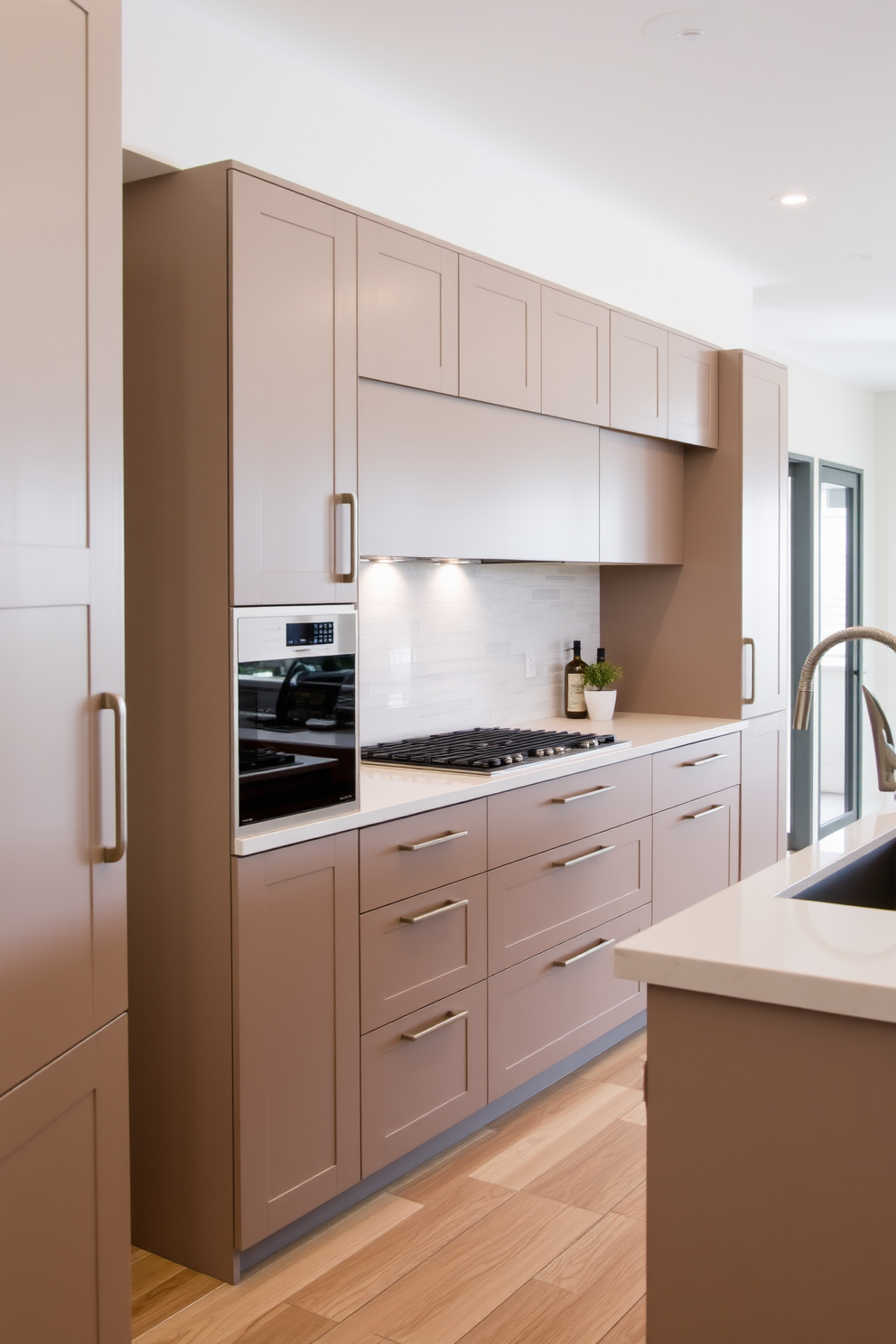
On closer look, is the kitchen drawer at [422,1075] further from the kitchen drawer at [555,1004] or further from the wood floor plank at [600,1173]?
the wood floor plank at [600,1173]

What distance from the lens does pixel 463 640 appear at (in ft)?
12.5

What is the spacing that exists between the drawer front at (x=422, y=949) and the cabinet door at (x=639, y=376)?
1.69m

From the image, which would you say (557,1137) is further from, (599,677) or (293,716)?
(599,677)

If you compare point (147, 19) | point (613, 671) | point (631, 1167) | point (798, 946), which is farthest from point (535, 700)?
point (798, 946)

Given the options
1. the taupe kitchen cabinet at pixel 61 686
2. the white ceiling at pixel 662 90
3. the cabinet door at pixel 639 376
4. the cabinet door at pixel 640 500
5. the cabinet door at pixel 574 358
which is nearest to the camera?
the taupe kitchen cabinet at pixel 61 686

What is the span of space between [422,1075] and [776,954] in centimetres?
159

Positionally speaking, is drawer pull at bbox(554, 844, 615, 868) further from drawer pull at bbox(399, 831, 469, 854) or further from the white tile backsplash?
the white tile backsplash

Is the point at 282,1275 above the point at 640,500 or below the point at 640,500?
below

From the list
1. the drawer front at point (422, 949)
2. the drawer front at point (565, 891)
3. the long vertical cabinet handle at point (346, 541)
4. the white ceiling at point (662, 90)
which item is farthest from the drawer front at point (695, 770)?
the white ceiling at point (662, 90)

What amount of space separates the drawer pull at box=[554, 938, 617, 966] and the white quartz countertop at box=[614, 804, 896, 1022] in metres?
1.68

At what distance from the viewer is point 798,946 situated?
4.65ft

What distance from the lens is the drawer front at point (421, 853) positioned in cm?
262

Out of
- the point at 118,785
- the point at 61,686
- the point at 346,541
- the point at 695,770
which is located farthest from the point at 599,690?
the point at 61,686

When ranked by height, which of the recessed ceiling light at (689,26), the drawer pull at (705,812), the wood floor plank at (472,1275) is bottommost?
the wood floor plank at (472,1275)
